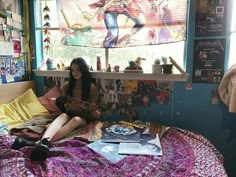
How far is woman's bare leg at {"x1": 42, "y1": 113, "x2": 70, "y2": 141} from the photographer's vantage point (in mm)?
1566

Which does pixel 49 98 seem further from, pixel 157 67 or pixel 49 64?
pixel 157 67

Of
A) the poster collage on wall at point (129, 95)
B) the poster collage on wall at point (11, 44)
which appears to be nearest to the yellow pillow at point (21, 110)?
the poster collage on wall at point (11, 44)

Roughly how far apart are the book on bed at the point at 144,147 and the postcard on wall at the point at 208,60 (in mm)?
738

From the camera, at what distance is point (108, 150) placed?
135 cm

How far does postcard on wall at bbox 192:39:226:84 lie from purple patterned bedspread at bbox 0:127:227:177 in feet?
2.35

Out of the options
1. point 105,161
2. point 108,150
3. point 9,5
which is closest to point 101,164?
point 105,161

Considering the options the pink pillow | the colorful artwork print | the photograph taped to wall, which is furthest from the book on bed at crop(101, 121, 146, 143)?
the photograph taped to wall

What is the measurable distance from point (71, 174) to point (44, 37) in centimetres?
178

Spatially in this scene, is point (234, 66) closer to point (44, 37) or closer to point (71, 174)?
point (71, 174)

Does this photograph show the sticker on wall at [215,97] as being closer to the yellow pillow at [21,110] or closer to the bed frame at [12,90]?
the yellow pillow at [21,110]

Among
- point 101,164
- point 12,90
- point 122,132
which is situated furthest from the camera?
point 12,90

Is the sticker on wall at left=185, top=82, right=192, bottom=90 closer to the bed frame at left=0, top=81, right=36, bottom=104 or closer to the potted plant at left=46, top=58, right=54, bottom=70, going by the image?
the potted plant at left=46, top=58, right=54, bottom=70

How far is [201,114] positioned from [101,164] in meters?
1.16

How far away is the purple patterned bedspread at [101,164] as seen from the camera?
1084 millimetres
